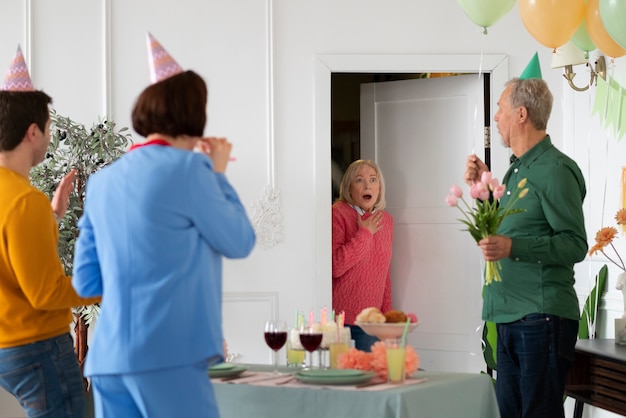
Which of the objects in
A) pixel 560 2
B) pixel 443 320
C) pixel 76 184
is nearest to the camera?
pixel 560 2

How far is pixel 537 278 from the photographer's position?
3162 millimetres

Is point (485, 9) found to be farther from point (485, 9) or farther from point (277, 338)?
point (277, 338)

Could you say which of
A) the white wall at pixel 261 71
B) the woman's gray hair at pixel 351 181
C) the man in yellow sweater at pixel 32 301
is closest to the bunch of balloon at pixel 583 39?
the white wall at pixel 261 71

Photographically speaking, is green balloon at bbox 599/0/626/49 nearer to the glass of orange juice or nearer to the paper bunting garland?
the paper bunting garland

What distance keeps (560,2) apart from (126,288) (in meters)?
A: 2.34

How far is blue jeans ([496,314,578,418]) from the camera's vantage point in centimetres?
309

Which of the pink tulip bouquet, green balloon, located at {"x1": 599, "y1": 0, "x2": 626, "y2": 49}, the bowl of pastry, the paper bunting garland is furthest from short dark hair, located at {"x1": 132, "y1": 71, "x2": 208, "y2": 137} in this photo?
the paper bunting garland

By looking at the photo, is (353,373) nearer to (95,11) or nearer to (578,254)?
(578,254)

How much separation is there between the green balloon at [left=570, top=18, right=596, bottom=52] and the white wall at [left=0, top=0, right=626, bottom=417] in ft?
4.13

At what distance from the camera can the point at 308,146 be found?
212 inches

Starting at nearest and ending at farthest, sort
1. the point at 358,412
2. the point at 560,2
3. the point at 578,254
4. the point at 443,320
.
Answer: the point at 358,412 < the point at 578,254 < the point at 560,2 < the point at 443,320

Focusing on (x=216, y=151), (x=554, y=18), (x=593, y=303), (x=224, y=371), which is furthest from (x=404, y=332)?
(x=593, y=303)

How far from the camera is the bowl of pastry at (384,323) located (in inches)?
107

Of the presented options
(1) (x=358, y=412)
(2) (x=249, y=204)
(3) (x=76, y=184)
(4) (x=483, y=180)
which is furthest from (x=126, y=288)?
(2) (x=249, y=204)
